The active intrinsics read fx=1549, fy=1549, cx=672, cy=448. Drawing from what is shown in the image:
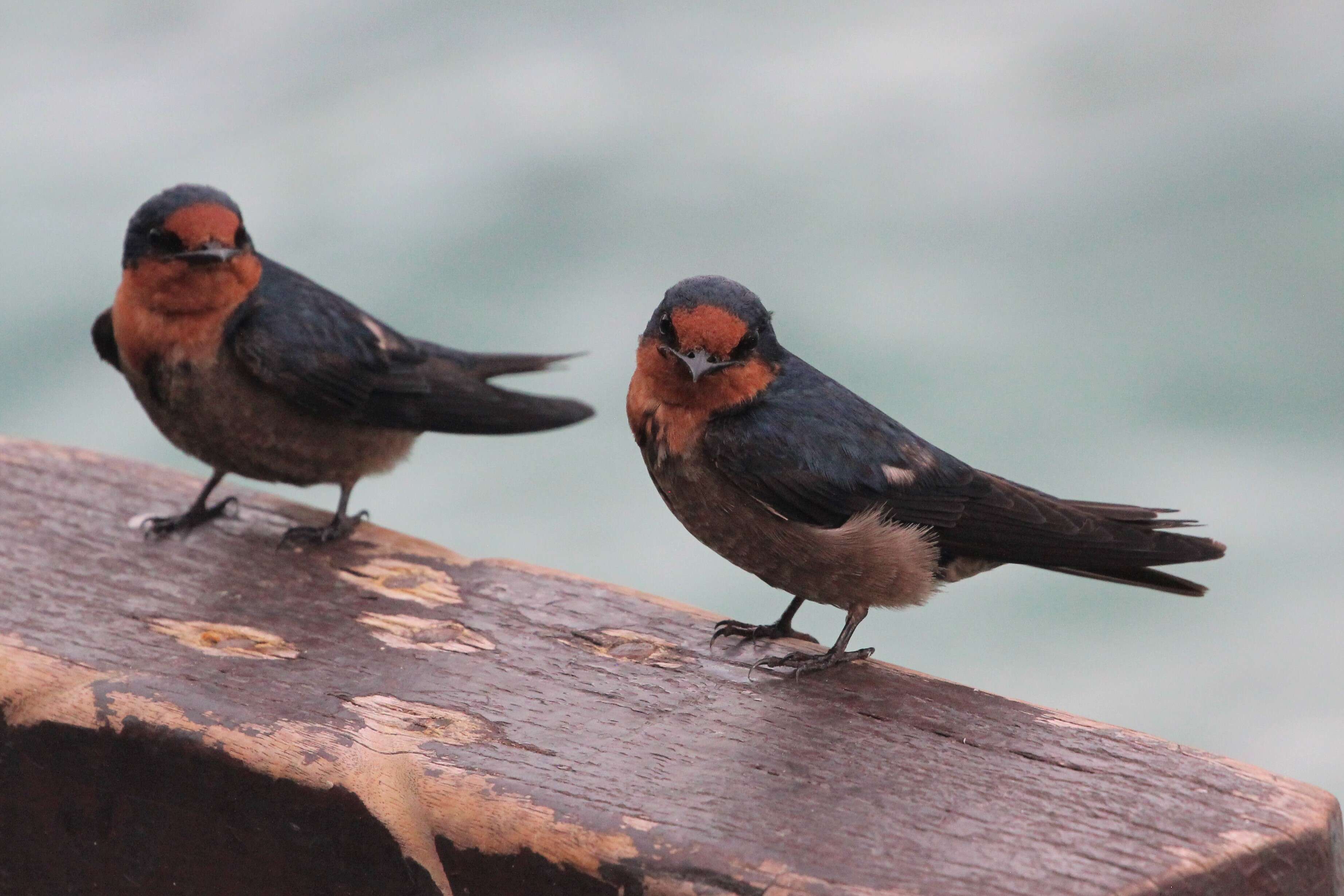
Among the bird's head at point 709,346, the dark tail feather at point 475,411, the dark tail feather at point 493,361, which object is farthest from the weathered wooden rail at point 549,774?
the dark tail feather at point 493,361

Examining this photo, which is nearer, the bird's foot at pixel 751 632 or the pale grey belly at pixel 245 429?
the bird's foot at pixel 751 632

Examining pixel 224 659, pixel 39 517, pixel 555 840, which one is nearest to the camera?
pixel 555 840

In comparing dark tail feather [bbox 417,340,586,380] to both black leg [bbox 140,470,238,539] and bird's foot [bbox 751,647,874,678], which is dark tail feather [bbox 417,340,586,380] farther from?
bird's foot [bbox 751,647,874,678]

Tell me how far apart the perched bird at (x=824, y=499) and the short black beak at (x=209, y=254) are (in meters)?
1.27

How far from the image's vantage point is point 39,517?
10.8ft

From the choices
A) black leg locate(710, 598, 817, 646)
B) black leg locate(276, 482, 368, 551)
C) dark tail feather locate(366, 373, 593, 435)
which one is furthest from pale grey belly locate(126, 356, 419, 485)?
black leg locate(710, 598, 817, 646)

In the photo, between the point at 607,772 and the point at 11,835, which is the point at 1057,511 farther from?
the point at 11,835

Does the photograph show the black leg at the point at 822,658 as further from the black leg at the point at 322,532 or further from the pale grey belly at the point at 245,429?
the pale grey belly at the point at 245,429

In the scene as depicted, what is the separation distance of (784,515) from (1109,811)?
1117mm

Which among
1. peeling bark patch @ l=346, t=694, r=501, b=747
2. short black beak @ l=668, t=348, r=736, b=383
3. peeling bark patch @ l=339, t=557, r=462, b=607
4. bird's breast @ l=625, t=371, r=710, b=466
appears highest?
short black beak @ l=668, t=348, r=736, b=383

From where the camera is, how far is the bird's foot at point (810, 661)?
264 cm

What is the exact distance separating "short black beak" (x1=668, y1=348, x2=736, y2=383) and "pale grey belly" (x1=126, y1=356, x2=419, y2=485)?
160 cm

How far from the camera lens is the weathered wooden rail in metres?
1.84

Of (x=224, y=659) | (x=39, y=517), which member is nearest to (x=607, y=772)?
(x=224, y=659)
